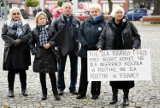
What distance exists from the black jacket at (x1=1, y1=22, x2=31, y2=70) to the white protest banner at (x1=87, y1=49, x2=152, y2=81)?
1406 mm

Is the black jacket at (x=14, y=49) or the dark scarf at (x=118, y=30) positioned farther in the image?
the black jacket at (x=14, y=49)

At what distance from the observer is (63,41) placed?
24.3ft

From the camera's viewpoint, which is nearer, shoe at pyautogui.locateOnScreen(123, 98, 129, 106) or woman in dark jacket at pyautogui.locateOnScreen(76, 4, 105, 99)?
shoe at pyautogui.locateOnScreen(123, 98, 129, 106)

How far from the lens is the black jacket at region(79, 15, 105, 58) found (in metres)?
7.11

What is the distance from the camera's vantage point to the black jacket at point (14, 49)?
24.3 ft

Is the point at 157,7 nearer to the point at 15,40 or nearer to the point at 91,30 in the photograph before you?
the point at 91,30

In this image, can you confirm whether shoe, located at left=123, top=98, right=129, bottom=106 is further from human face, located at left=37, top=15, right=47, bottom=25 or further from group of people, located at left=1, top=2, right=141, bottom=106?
human face, located at left=37, top=15, right=47, bottom=25

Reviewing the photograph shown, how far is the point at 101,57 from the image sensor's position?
7.00 metres

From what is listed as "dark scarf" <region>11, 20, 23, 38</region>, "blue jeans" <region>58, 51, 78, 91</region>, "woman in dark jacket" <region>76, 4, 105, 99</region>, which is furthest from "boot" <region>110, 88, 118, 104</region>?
"dark scarf" <region>11, 20, 23, 38</region>

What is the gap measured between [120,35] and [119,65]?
621mm

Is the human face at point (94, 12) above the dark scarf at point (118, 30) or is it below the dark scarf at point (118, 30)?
above

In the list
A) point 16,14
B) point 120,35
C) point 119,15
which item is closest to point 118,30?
point 120,35

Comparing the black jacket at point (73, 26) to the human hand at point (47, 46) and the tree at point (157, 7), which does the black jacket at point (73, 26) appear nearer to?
the human hand at point (47, 46)

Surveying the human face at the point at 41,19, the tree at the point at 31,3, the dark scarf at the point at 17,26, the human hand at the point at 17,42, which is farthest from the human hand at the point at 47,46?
the tree at the point at 31,3
